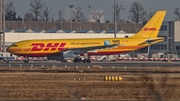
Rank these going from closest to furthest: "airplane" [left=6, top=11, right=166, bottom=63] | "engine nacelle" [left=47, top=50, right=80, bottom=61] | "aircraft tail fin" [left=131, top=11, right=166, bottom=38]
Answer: "airplane" [left=6, top=11, right=166, bottom=63]
"engine nacelle" [left=47, top=50, right=80, bottom=61]
"aircraft tail fin" [left=131, top=11, right=166, bottom=38]

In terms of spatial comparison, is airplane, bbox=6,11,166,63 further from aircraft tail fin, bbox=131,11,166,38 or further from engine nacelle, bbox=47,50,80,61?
aircraft tail fin, bbox=131,11,166,38

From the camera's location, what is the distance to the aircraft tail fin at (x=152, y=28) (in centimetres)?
8906

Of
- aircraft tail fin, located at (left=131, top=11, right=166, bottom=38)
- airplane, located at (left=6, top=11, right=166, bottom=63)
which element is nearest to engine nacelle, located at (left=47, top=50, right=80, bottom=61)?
airplane, located at (left=6, top=11, right=166, bottom=63)

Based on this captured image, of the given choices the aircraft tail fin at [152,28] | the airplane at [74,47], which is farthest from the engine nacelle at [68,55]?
the aircraft tail fin at [152,28]

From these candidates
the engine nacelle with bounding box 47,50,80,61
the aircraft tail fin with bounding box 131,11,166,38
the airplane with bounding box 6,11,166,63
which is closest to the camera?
the airplane with bounding box 6,11,166,63

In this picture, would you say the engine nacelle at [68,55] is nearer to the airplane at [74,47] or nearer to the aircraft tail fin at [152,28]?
the airplane at [74,47]

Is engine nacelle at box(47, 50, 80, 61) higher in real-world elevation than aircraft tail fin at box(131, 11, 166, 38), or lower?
lower

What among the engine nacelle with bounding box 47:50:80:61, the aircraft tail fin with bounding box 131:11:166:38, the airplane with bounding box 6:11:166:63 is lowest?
the engine nacelle with bounding box 47:50:80:61

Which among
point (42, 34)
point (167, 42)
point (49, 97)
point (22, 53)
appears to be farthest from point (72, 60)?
point (49, 97)

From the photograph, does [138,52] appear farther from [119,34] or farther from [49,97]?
[49,97]

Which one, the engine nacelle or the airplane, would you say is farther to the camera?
the engine nacelle

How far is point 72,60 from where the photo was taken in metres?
85.3

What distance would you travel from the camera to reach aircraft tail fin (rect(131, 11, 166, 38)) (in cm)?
8906

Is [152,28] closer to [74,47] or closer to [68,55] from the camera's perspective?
[74,47]
